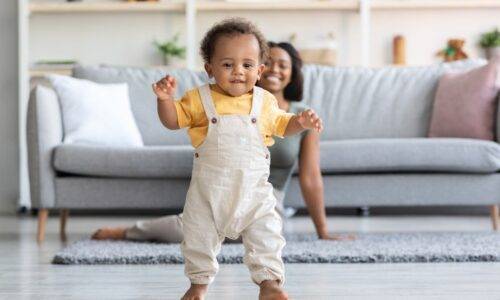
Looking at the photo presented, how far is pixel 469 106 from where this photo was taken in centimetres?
407

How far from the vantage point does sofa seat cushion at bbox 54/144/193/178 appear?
3.59 m

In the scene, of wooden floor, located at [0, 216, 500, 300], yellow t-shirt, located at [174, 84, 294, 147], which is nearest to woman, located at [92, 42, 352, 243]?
wooden floor, located at [0, 216, 500, 300]

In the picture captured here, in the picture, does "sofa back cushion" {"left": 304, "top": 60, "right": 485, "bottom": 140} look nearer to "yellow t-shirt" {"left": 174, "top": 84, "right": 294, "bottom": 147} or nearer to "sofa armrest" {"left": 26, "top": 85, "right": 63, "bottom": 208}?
"sofa armrest" {"left": 26, "top": 85, "right": 63, "bottom": 208}

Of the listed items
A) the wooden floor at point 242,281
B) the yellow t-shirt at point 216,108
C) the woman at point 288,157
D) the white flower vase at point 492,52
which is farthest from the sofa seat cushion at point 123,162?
the white flower vase at point 492,52

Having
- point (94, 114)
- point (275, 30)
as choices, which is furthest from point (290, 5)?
point (94, 114)

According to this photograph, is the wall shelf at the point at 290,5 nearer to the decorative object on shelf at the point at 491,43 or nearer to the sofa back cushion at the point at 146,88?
the decorative object on shelf at the point at 491,43

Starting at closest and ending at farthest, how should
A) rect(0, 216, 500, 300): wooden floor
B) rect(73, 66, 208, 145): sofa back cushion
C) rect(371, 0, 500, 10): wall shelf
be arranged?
rect(0, 216, 500, 300): wooden floor, rect(73, 66, 208, 145): sofa back cushion, rect(371, 0, 500, 10): wall shelf

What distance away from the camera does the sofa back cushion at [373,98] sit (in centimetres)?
428

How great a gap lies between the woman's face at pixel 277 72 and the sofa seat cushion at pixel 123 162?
55 centimetres

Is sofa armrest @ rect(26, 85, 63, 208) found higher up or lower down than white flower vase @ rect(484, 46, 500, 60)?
lower down

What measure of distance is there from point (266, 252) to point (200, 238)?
5.7 inches

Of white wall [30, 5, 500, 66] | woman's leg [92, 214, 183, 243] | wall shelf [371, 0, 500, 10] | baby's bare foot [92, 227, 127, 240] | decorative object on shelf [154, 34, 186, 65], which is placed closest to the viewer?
woman's leg [92, 214, 183, 243]

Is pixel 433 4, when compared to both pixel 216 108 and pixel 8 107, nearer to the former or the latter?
pixel 8 107

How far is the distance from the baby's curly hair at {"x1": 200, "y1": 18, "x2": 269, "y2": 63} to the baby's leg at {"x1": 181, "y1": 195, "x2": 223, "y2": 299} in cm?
33
